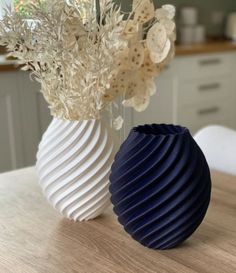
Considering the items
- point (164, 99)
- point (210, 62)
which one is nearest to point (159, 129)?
point (164, 99)

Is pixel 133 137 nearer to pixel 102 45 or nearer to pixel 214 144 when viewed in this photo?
pixel 102 45

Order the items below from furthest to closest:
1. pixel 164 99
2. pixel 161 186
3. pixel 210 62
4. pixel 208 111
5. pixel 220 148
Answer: pixel 208 111 < pixel 210 62 < pixel 164 99 < pixel 220 148 < pixel 161 186

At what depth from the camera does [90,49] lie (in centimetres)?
86

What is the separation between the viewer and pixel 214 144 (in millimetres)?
1381

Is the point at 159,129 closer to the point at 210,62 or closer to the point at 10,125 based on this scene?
the point at 10,125

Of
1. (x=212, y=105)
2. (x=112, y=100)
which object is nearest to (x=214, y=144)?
(x=112, y=100)

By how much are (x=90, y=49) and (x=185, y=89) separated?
88.5 inches

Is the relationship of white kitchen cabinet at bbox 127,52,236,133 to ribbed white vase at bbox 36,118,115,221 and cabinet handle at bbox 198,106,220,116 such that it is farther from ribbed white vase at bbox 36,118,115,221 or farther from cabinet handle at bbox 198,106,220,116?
ribbed white vase at bbox 36,118,115,221

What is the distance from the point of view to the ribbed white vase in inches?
36.1

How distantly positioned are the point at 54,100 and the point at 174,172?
0.30 m

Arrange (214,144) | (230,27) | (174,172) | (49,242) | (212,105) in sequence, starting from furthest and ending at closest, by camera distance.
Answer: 1. (230,27)
2. (212,105)
3. (214,144)
4. (49,242)
5. (174,172)

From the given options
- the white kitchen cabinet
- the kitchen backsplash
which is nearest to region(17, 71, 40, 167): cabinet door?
the white kitchen cabinet

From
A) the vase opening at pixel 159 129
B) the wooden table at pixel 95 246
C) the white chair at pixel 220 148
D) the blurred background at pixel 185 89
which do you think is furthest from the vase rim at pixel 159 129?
the blurred background at pixel 185 89

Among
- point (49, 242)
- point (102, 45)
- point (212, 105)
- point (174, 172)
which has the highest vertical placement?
point (102, 45)
